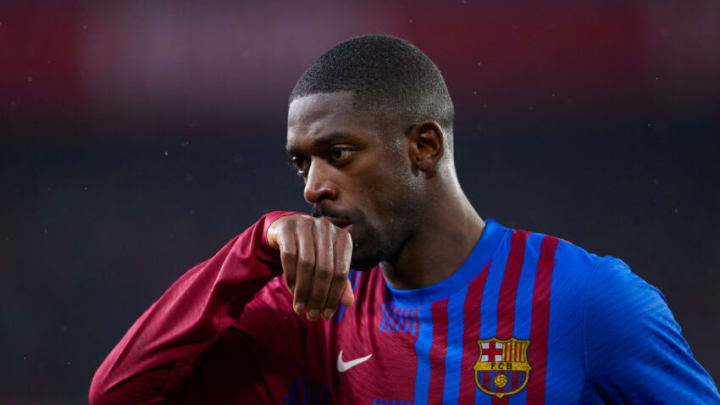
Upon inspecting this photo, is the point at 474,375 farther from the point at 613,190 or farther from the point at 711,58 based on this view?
the point at 711,58

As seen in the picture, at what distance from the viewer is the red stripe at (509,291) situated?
1546 millimetres

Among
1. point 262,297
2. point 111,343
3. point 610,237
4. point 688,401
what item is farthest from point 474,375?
point 111,343

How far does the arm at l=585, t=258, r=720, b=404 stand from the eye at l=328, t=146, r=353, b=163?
52 cm

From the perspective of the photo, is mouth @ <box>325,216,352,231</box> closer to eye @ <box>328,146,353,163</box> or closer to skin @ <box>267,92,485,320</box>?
skin @ <box>267,92,485,320</box>

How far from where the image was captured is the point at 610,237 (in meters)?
3.55

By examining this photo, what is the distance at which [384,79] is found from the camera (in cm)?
162

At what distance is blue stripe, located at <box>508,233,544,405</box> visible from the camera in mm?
1500

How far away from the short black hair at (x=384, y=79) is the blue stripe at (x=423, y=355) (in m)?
0.38

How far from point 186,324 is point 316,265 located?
0.34 meters

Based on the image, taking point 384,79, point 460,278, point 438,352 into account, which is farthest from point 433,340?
point 384,79

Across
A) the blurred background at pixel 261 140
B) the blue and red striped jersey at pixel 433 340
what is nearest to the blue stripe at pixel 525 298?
the blue and red striped jersey at pixel 433 340

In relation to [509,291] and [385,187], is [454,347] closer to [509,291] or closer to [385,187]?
[509,291]

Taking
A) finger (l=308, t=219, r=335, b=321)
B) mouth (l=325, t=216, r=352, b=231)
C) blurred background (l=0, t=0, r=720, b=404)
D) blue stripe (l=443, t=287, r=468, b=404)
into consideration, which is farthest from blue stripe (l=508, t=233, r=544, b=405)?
blurred background (l=0, t=0, r=720, b=404)

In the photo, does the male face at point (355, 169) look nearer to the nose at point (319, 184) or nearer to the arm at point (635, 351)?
the nose at point (319, 184)
